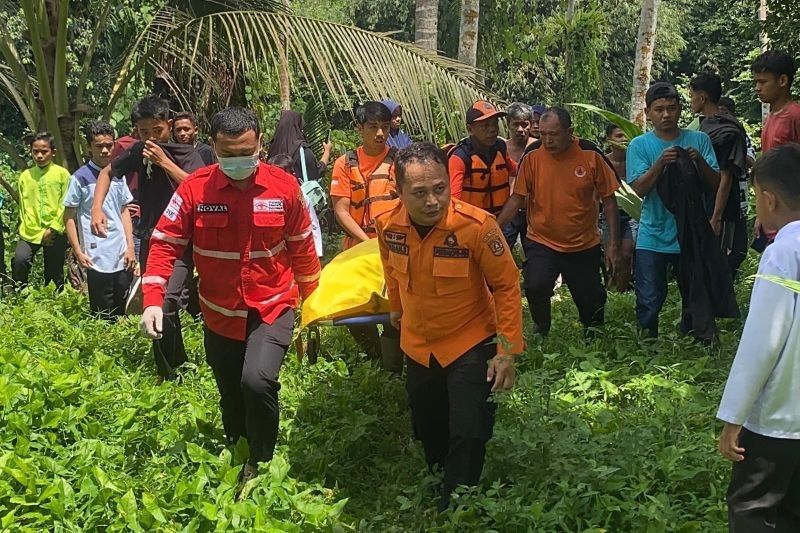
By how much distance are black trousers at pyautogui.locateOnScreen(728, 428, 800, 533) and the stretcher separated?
221cm

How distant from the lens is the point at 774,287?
2641 millimetres

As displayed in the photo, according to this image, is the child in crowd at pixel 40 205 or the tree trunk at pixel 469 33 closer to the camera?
the child in crowd at pixel 40 205

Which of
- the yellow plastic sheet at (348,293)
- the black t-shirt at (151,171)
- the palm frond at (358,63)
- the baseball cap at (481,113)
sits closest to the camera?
the yellow plastic sheet at (348,293)

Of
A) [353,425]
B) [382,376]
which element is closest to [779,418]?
[353,425]

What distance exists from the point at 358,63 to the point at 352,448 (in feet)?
10.9

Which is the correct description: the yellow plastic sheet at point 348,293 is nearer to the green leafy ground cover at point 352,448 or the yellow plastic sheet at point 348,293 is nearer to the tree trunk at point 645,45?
the green leafy ground cover at point 352,448

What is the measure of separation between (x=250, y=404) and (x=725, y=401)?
221 cm

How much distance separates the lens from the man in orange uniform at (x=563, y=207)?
6059 millimetres

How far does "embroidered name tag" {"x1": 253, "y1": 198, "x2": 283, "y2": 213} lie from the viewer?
4.25m

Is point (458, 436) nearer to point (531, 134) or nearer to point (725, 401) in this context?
point (725, 401)

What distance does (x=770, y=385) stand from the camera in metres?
2.76

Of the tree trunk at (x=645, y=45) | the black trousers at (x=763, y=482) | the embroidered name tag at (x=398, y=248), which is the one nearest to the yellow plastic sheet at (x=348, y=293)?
the embroidered name tag at (x=398, y=248)

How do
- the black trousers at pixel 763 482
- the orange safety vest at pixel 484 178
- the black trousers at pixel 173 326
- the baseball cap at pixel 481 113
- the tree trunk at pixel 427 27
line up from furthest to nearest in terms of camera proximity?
the tree trunk at pixel 427 27, the orange safety vest at pixel 484 178, the baseball cap at pixel 481 113, the black trousers at pixel 173 326, the black trousers at pixel 763 482

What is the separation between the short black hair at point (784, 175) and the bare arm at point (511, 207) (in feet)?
10.9
